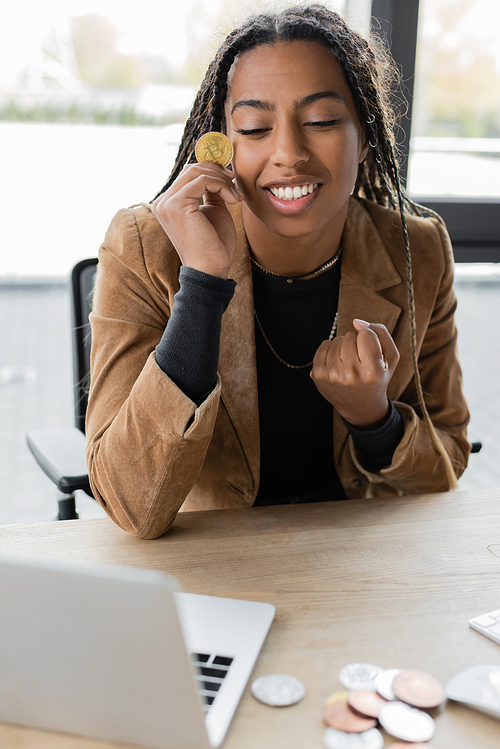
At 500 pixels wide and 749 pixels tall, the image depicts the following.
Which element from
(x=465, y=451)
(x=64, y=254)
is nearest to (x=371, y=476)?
(x=465, y=451)

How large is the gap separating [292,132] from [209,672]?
0.95m

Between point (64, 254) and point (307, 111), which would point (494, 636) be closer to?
point (307, 111)

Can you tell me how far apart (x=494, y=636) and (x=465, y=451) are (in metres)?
0.75

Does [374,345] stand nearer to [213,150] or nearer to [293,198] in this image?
[293,198]

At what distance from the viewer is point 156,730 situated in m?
0.65

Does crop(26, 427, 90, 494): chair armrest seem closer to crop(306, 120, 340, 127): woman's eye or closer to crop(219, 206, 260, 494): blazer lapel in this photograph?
crop(219, 206, 260, 494): blazer lapel

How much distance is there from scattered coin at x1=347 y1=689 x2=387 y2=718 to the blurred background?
1.20 metres

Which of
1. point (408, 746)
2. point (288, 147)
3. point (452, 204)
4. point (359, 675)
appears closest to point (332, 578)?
point (359, 675)

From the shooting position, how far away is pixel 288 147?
1270 mm

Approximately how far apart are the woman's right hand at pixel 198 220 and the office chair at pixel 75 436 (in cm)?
41

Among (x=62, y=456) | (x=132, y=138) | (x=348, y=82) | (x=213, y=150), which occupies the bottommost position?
(x=62, y=456)

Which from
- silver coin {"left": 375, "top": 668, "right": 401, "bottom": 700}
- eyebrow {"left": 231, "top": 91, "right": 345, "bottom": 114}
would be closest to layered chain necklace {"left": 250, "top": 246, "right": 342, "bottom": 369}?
eyebrow {"left": 231, "top": 91, "right": 345, "bottom": 114}

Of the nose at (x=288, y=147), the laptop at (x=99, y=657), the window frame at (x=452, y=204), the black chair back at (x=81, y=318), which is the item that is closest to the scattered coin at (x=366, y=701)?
the laptop at (x=99, y=657)

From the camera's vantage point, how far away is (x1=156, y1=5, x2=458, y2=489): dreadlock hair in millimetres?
1321
